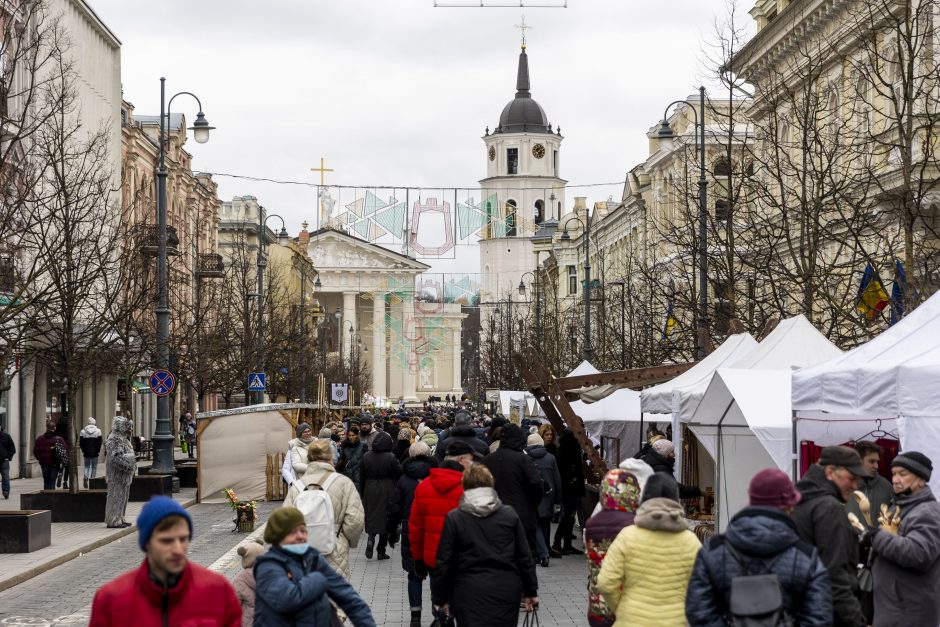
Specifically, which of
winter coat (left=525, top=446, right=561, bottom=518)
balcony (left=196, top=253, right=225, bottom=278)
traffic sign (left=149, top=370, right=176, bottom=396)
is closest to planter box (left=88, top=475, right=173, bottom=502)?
traffic sign (left=149, top=370, right=176, bottom=396)

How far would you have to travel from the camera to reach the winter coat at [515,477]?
13750 mm

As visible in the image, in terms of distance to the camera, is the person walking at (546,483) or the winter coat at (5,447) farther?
the winter coat at (5,447)

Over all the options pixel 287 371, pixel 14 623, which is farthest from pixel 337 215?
pixel 14 623

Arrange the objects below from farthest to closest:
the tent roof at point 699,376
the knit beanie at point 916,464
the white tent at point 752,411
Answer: the tent roof at point 699,376 < the white tent at point 752,411 < the knit beanie at point 916,464

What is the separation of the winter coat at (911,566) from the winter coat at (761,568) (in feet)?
6.65

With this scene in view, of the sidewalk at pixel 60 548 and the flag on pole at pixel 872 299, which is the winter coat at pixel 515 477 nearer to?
the sidewalk at pixel 60 548

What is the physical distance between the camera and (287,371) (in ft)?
183

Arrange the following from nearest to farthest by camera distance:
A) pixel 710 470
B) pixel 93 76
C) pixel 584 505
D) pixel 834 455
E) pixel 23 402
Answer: pixel 834 455
pixel 710 470
pixel 584 505
pixel 23 402
pixel 93 76

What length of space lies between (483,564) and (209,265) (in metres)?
47.2

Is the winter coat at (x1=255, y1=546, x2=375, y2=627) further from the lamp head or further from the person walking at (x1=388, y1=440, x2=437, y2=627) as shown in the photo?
the lamp head

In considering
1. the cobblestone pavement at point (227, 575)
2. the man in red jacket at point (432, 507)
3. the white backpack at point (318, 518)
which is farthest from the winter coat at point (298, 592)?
the cobblestone pavement at point (227, 575)

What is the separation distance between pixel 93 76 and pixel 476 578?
38972 millimetres

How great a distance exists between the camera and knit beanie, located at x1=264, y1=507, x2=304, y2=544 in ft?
22.5

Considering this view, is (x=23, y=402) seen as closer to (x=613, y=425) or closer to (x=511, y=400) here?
(x=511, y=400)
